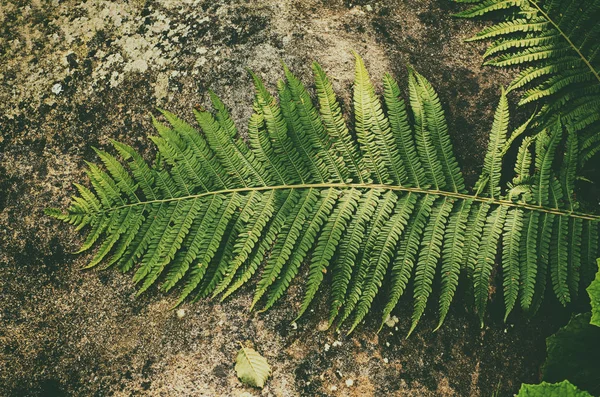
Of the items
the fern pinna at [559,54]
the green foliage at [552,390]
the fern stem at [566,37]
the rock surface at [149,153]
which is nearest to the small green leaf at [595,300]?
the green foliage at [552,390]

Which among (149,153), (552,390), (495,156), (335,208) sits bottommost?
(552,390)

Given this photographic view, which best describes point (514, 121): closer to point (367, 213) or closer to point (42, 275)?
point (367, 213)

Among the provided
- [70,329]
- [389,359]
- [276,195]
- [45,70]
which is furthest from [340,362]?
[45,70]

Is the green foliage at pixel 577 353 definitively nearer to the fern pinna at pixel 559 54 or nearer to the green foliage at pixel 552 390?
the green foliage at pixel 552 390

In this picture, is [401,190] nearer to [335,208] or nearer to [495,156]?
[335,208]

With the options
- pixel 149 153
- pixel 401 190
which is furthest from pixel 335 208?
pixel 149 153

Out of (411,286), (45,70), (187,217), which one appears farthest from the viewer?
(45,70)

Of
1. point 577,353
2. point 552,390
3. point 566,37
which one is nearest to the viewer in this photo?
point 552,390
